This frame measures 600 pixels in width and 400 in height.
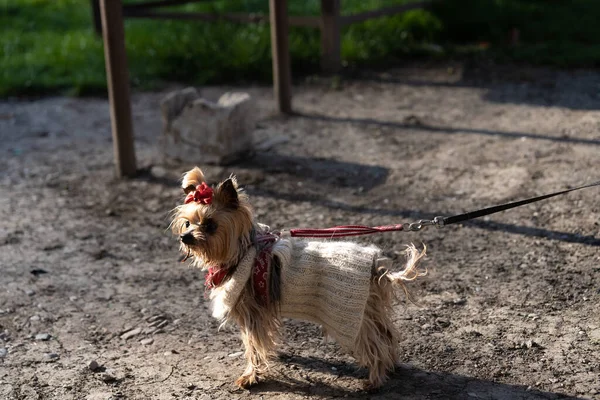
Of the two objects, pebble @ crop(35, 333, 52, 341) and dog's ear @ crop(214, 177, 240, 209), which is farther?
pebble @ crop(35, 333, 52, 341)

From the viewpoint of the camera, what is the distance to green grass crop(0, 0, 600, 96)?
31.4 feet

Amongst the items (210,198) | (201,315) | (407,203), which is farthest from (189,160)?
(210,198)

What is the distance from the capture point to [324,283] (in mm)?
3670

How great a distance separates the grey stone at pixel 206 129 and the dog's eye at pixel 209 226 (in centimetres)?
343

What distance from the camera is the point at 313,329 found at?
14.5 ft

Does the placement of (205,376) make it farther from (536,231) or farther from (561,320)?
(536,231)

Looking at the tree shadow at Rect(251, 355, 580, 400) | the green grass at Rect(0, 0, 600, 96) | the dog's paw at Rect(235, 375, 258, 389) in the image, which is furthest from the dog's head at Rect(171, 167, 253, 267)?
the green grass at Rect(0, 0, 600, 96)

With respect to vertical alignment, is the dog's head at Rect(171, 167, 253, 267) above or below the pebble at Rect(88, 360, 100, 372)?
above

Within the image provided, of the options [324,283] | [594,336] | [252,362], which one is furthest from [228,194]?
[594,336]

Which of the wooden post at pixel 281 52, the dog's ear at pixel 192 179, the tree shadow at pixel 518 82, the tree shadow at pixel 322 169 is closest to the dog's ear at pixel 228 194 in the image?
the dog's ear at pixel 192 179

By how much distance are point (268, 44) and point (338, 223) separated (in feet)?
15.3

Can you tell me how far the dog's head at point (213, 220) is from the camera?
3.49 meters

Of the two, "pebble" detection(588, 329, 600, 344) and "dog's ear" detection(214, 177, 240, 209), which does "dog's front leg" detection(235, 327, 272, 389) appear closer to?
"dog's ear" detection(214, 177, 240, 209)

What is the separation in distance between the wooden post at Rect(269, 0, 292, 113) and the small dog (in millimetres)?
4547
